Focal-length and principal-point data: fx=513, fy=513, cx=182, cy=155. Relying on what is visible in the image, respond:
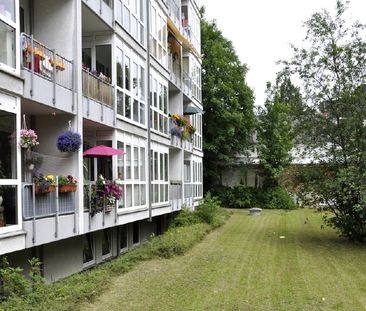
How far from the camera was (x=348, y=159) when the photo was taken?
61.1ft

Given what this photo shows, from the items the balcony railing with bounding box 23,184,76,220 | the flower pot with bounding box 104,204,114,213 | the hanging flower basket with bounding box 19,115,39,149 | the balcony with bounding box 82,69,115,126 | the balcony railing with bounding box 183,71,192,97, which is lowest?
the flower pot with bounding box 104,204,114,213

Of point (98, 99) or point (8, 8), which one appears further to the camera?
point (98, 99)

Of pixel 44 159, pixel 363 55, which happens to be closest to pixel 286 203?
pixel 363 55

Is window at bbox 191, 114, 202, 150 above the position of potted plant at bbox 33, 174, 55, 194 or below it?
above

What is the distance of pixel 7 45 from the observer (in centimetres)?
953

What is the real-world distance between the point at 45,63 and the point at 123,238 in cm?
926

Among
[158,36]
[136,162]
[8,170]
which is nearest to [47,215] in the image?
[8,170]

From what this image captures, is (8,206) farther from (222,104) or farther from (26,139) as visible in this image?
(222,104)

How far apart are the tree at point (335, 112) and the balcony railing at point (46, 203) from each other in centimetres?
1008

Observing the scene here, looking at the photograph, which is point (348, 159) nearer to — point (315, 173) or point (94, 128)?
point (315, 173)

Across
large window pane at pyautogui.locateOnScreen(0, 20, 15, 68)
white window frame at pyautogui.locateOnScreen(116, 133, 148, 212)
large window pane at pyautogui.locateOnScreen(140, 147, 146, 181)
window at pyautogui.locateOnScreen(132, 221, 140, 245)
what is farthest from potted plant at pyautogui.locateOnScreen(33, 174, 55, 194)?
window at pyautogui.locateOnScreen(132, 221, 140, 245)

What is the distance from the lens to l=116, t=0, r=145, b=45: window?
645 inches

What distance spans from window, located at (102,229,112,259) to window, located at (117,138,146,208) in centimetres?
124

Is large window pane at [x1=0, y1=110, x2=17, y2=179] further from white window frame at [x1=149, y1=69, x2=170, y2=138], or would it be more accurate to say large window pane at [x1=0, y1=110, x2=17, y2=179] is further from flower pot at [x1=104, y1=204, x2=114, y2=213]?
white window frame at [x1=149, y1=69, x2=170, y2=138]
